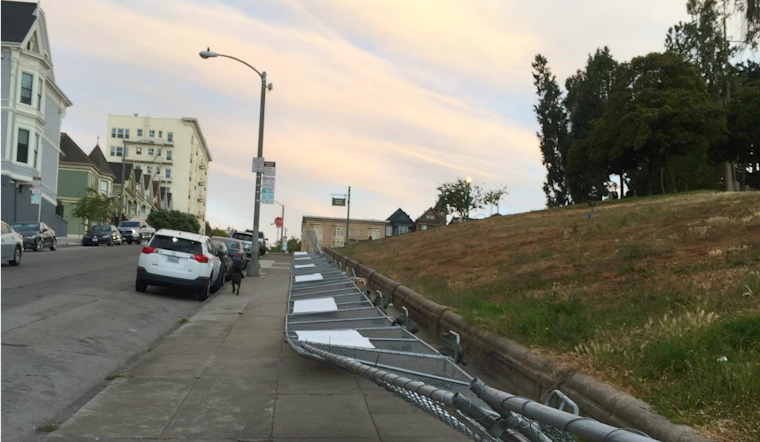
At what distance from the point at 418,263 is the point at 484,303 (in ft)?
32.2

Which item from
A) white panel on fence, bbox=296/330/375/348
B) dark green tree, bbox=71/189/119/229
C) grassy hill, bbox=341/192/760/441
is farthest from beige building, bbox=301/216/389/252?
white panel on fence, bbox=296/330/375/348

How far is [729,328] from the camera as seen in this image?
5.95 meters

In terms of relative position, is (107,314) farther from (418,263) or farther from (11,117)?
(11,117)

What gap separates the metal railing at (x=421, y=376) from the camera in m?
3.03

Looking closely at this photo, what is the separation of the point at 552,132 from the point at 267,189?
41.3 metres

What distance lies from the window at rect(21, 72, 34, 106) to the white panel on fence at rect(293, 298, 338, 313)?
41916 millimetres

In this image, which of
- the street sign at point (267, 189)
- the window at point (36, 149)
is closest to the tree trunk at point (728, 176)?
the street sign at point (267, 189)

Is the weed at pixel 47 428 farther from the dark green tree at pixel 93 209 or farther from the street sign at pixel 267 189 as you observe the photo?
the dark green tree at pixel 93 209

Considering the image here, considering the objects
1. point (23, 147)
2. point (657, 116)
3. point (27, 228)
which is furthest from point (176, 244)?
point (23, 147)

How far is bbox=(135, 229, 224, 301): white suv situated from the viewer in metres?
16.1

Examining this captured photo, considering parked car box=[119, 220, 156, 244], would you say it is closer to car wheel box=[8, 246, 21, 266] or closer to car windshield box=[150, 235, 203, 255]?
car wheel box=[8, 246, 21, 266]

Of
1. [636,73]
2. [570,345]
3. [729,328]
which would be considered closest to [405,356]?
[570,345]

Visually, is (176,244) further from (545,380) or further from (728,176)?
(728,176)

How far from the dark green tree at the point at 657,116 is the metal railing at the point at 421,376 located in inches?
1280
